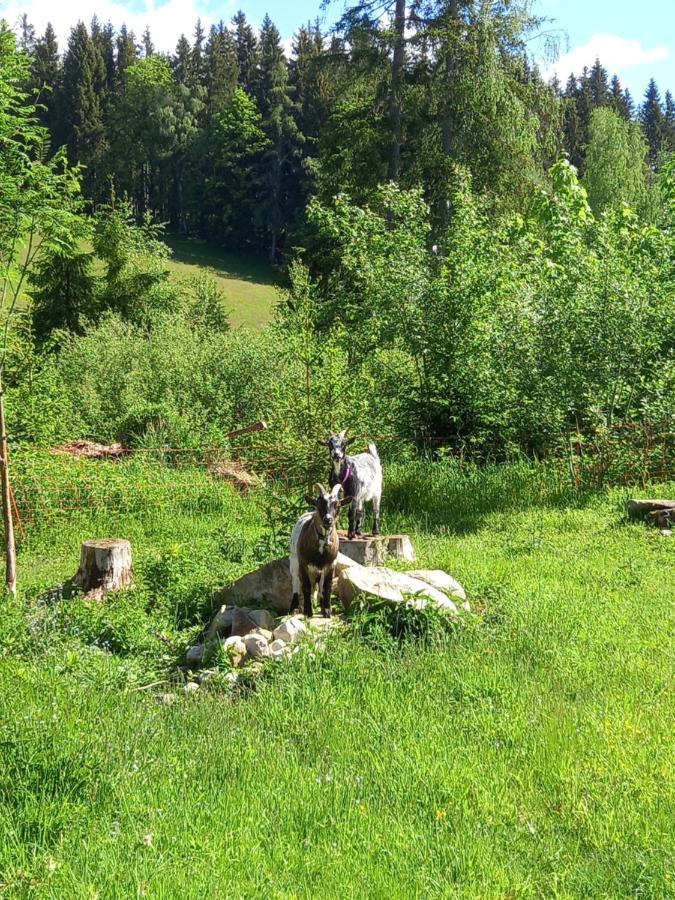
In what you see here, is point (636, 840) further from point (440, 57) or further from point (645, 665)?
point (440, 57)

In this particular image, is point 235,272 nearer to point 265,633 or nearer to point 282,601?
point 282,601

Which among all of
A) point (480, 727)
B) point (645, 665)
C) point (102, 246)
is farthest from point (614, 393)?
point (102, 246)

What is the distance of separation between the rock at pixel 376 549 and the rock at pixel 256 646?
2510 millimetres

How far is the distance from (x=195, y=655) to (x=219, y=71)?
83921 millimetres

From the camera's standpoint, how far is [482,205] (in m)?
16.4

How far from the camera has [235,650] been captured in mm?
6547

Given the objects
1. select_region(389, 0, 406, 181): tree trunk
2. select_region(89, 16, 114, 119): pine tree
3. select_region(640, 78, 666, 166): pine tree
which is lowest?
select_region(389, 0, 406, 181): tree trunk

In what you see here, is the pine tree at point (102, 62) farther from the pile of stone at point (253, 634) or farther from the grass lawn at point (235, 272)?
the pile of stone at point (253, 634)

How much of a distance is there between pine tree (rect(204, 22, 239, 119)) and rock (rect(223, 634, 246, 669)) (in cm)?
7563

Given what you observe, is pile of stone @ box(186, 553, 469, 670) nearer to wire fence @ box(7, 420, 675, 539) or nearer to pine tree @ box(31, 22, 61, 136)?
wire fence @ box(7, 420, 675, 539)

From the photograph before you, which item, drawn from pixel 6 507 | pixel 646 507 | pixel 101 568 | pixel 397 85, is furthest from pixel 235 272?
pixel 6 507

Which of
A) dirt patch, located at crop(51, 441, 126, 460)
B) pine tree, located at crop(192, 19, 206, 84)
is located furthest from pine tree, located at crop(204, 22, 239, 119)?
dirt patch, located at crop(51, 441, 126, 460)

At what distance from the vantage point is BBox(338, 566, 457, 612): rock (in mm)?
6875

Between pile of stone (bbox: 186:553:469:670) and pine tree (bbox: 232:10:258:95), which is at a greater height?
pine tree (bbox: 232:10:258:95)
